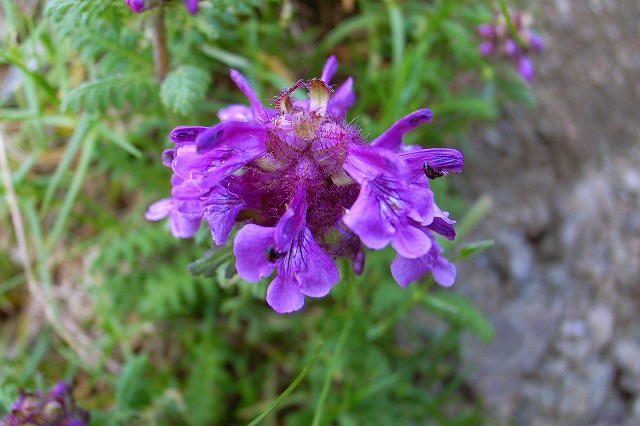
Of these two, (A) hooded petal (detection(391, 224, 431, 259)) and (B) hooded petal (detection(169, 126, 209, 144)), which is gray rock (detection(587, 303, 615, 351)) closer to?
(A) hooded petal (detection(391, 224, 431, 259))

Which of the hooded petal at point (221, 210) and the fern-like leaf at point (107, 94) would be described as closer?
the hooded petal at point (221, 210)

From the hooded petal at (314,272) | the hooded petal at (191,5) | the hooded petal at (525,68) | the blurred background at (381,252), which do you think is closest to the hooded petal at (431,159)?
the hooded petal at (314,272)

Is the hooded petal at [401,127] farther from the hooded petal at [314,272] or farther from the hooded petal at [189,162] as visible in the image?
the hooded petal at [189,162]

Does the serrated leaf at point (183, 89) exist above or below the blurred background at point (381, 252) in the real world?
above

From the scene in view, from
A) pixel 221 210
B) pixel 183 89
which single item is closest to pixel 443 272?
pixel 221 210

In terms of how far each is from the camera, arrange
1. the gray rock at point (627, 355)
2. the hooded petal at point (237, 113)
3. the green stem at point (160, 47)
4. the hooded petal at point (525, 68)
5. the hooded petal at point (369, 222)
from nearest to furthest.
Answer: the hooded petal at point (369, 222), the hooded petal at point (237, 113), the green stem at point (160, 47), the hooded petal at point (525, 68), the gray rock at point (627, 355)

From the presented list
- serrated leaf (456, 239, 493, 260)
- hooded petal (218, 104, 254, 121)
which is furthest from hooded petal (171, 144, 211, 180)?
serrated leaf (456, 239, 493, 260)

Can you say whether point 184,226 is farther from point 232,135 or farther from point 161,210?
point 232,135
